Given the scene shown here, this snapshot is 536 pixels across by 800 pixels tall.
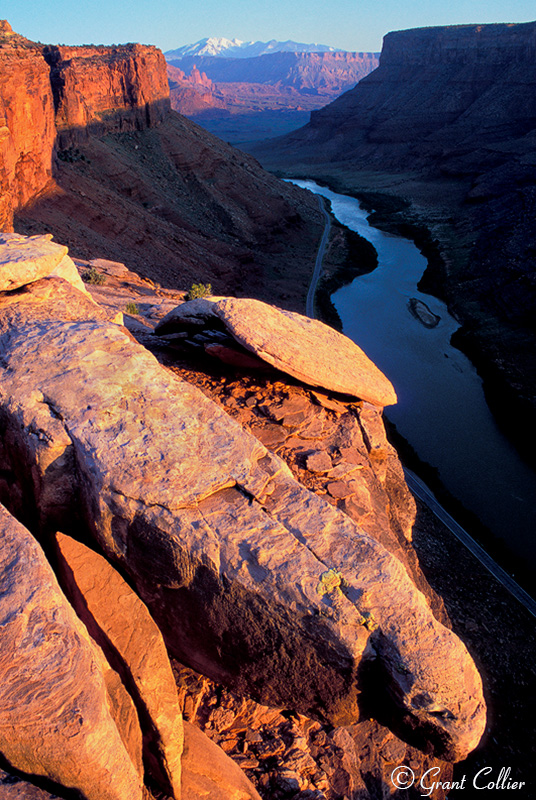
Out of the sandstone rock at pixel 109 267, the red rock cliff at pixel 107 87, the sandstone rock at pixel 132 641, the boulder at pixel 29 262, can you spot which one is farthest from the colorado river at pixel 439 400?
the red rock cliff at pixel 107 87

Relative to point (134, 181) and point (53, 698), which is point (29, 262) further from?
point (134, 181)

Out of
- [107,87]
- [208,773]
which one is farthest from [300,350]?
[107,87]

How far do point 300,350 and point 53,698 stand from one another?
493cm

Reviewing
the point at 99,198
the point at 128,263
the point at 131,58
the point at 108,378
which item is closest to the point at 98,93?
the point at 131,58

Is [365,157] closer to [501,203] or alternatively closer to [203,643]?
[501,203]

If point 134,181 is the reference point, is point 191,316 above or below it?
below

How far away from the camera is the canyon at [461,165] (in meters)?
22.6

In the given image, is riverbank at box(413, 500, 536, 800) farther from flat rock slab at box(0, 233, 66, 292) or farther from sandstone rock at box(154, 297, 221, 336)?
flat rock slab at box(0, 233, 66, 292)

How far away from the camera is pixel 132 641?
3.48m

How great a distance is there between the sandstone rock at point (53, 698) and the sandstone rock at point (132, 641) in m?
0.34

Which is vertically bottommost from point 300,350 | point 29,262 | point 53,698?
point 53,698

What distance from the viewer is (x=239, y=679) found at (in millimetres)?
3973

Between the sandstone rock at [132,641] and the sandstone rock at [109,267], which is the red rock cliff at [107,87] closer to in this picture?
the sandstone rock at [109,267]

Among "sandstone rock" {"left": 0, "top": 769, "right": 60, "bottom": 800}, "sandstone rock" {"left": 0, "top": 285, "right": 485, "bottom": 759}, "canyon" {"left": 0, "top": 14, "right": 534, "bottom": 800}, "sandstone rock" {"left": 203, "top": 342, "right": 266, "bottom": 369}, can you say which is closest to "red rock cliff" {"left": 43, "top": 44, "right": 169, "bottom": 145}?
"canyon" {"left": 0, "top": 14, "right": 534, "bottom": 800}
